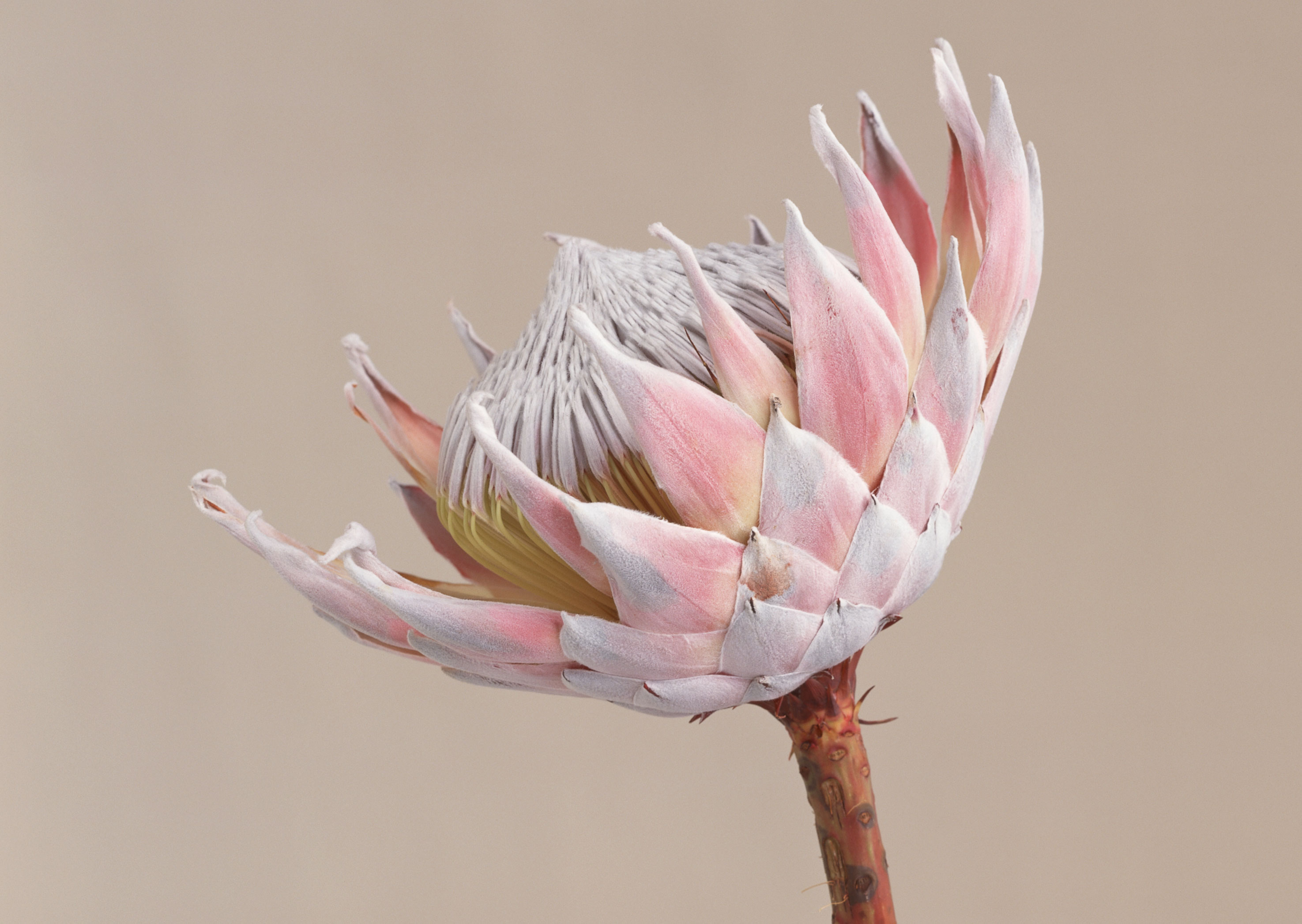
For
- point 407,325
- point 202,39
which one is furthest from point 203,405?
point 202,39

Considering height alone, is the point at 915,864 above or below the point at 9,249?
below

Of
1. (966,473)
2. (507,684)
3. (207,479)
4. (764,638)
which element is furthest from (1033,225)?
(207,479)

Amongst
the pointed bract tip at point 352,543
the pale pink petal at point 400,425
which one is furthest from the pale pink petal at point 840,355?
the pale pink petal at point 400,425

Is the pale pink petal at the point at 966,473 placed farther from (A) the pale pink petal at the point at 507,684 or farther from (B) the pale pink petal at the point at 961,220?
(A) the pale pink petal at the point at 507,684

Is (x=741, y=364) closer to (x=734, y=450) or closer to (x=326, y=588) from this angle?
(x=734, y=450)

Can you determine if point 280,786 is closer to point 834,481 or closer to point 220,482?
point 220,482

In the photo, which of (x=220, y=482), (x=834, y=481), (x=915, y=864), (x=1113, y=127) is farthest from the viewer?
(x=915, y=864)
